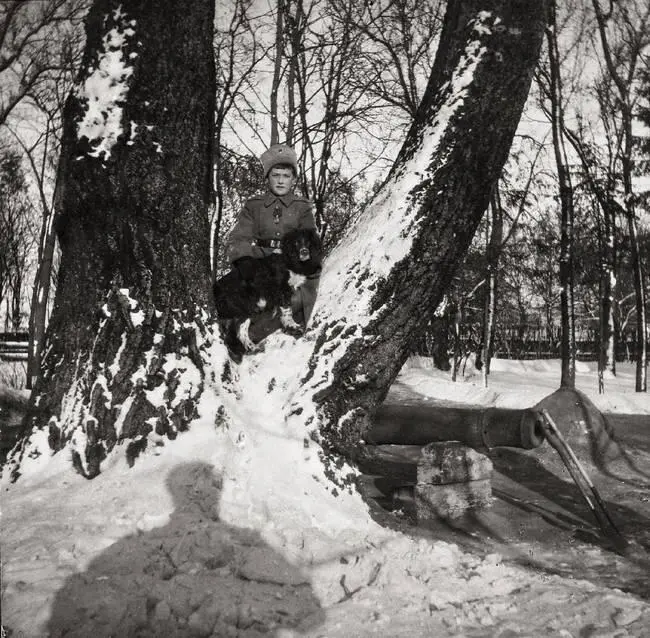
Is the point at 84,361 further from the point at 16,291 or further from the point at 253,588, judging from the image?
the point at 16,291

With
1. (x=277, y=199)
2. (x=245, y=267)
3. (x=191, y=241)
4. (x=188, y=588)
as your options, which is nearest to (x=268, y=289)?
(x=245, y=267)

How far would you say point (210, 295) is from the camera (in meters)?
3.34

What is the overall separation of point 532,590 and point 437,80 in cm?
244

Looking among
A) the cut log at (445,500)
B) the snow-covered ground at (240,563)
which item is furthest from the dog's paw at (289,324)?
the cut log at (445,500)

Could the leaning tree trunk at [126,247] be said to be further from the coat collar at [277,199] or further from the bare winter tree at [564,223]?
the bare winter tree at [564,223]

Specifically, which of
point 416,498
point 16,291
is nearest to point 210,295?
point 416,498

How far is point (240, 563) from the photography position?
252cm

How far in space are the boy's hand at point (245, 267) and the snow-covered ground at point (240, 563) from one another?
0.77 metres

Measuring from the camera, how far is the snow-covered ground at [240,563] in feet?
7.38

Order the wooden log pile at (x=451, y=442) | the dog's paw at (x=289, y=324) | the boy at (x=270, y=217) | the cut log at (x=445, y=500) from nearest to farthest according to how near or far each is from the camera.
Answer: the dog's paw at (x=289, y=324) → the boy at (x=270, y=217) → the wooden log pile at (x=451, y=442) → the cut log at (x=445, y=500)

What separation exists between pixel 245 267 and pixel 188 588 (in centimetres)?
190

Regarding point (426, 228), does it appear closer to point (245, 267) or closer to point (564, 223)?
Answer: point (245, 267)

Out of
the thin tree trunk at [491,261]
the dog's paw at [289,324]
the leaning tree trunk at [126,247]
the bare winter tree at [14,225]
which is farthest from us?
the bare winter tree at [14,225]

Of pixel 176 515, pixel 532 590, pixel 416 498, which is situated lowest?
pixel 416 498
